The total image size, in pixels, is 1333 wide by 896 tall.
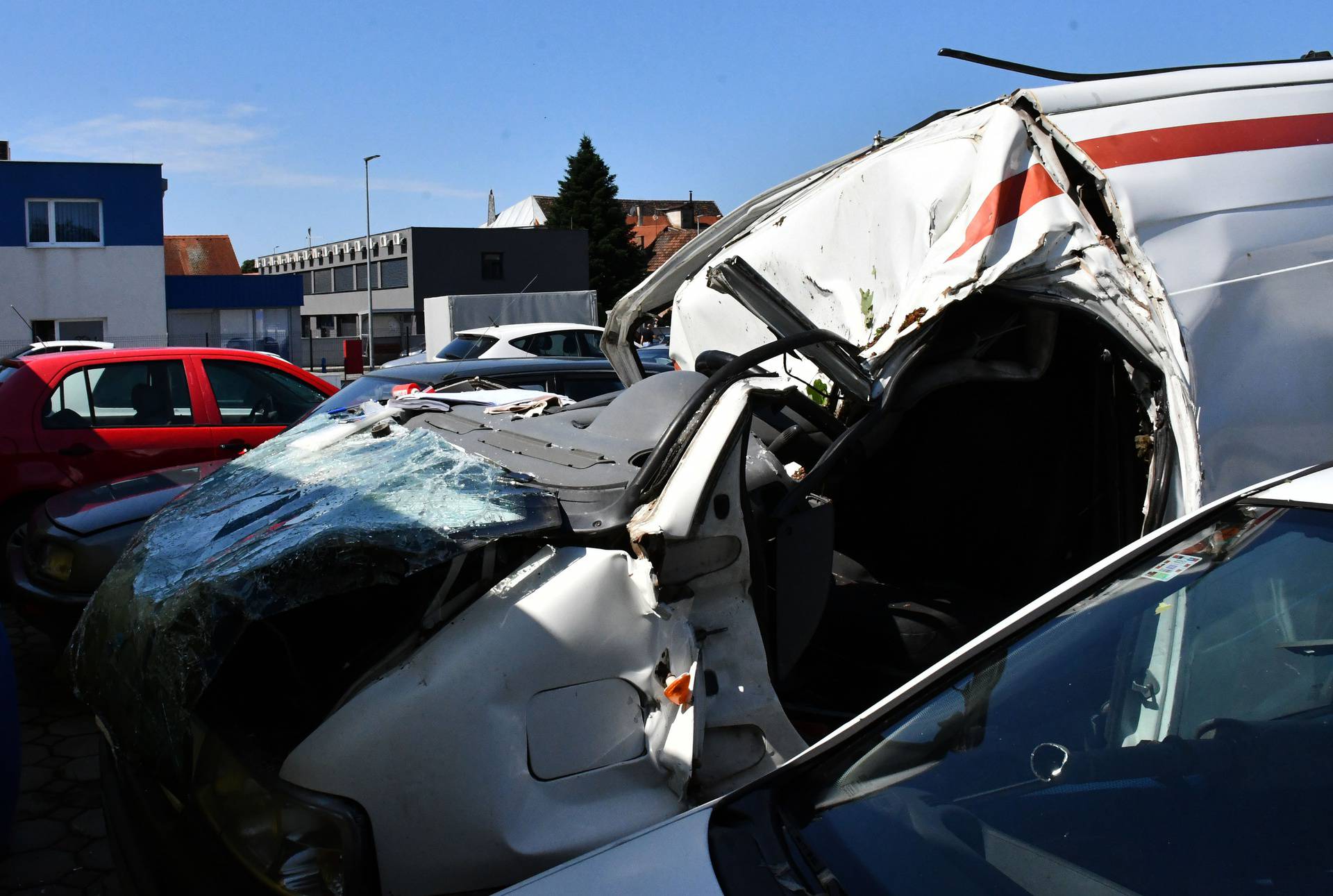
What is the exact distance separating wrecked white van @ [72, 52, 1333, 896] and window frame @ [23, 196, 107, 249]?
29.1 m

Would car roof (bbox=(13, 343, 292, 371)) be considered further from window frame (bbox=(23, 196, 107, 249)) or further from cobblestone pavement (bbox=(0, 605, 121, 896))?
window frame (bbox=(23, 196, 107, 249))

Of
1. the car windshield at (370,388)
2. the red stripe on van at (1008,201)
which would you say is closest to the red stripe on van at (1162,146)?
the red stripe on van at (1008,201)

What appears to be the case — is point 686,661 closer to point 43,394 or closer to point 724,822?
point 724,822

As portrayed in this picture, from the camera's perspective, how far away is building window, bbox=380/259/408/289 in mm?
46812

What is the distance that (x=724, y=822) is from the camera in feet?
5.98

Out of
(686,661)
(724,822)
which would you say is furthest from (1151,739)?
(686,661)

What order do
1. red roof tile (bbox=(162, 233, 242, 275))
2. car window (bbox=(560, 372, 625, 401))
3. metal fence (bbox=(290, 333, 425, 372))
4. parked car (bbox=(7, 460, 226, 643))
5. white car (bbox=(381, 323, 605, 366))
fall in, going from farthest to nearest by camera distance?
red roof tile (bbox=(162, 233, 242, 275)) < metal fence (bbox=(290, 333, 425, 372)) < white car (bbox=(381, 323, 605, 366)) < car window (bbox=(560, 372, 625, 401)) < parked car (bbox=(7, 460, 226, 643))

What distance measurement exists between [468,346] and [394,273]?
115ft

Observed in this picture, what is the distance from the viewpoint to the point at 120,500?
16.8 feet

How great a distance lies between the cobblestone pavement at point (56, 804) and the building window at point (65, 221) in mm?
27504

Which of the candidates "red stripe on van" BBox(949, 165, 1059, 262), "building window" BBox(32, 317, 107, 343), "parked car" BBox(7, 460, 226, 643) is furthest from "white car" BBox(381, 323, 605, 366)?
"building window" BBox(32, 317, 107, 343)

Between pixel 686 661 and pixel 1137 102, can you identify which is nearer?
pixel 686 661

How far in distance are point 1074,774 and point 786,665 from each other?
1.31 metres

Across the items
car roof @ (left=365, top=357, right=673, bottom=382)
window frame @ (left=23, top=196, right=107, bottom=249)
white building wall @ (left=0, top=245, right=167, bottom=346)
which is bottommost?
car roof @ (left=365, top=357, right=673, bottom=382)
